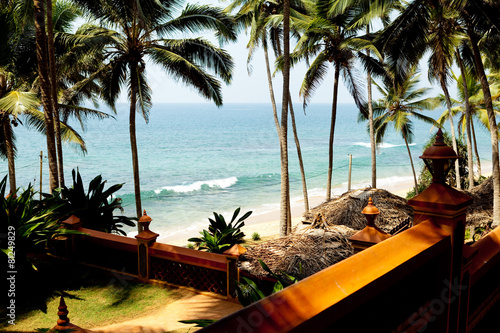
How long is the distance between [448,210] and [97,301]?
5.81 m

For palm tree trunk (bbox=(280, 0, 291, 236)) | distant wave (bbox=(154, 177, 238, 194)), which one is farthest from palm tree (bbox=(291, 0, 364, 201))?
distant wave (bbox=(154, 177, 238, 194))

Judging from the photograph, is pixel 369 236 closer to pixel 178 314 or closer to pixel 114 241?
pixel 178 314

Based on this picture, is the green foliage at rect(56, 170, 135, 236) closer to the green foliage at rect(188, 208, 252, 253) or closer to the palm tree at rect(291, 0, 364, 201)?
the green foliage at rect(188, 208, 252, 253)

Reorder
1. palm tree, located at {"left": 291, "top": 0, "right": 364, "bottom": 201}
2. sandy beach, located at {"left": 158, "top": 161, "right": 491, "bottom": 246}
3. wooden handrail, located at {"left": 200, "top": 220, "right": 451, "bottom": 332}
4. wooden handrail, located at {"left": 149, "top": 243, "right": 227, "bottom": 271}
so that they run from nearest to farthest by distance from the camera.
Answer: wooden handrail, located at {"left": 200, "top": 220, "right": 451, "bottom": 332}
wooden handrail, located at {"left": 149, "top": 243, "right": 227, "bottom": 271}
palm tree, located at {"left": 291, "top": 0, "right": 364, "bottom": 201}
sandy beach, located at {"left": 158, "top": 161, "right": 491, "bottom": 246}

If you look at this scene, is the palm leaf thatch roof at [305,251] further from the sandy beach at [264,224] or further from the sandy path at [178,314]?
the sandy beach at [264,224]

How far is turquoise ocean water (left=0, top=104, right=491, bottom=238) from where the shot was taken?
100 ft

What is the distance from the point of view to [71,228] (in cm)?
752

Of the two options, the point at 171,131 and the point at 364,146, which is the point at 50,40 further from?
the point at 171,131

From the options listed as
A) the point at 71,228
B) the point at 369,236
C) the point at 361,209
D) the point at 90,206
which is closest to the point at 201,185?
the point at 361,209

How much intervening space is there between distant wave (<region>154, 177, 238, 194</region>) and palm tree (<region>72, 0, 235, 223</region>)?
81.2ft

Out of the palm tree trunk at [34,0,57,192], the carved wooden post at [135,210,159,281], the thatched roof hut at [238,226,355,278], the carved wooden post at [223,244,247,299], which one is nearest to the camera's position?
the carved wooden post at [223,244,247,299]

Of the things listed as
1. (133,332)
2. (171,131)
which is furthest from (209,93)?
(171,131)

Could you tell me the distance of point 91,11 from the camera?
11656 millimetres

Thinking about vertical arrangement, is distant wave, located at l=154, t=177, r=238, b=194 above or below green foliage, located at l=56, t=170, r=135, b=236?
below
